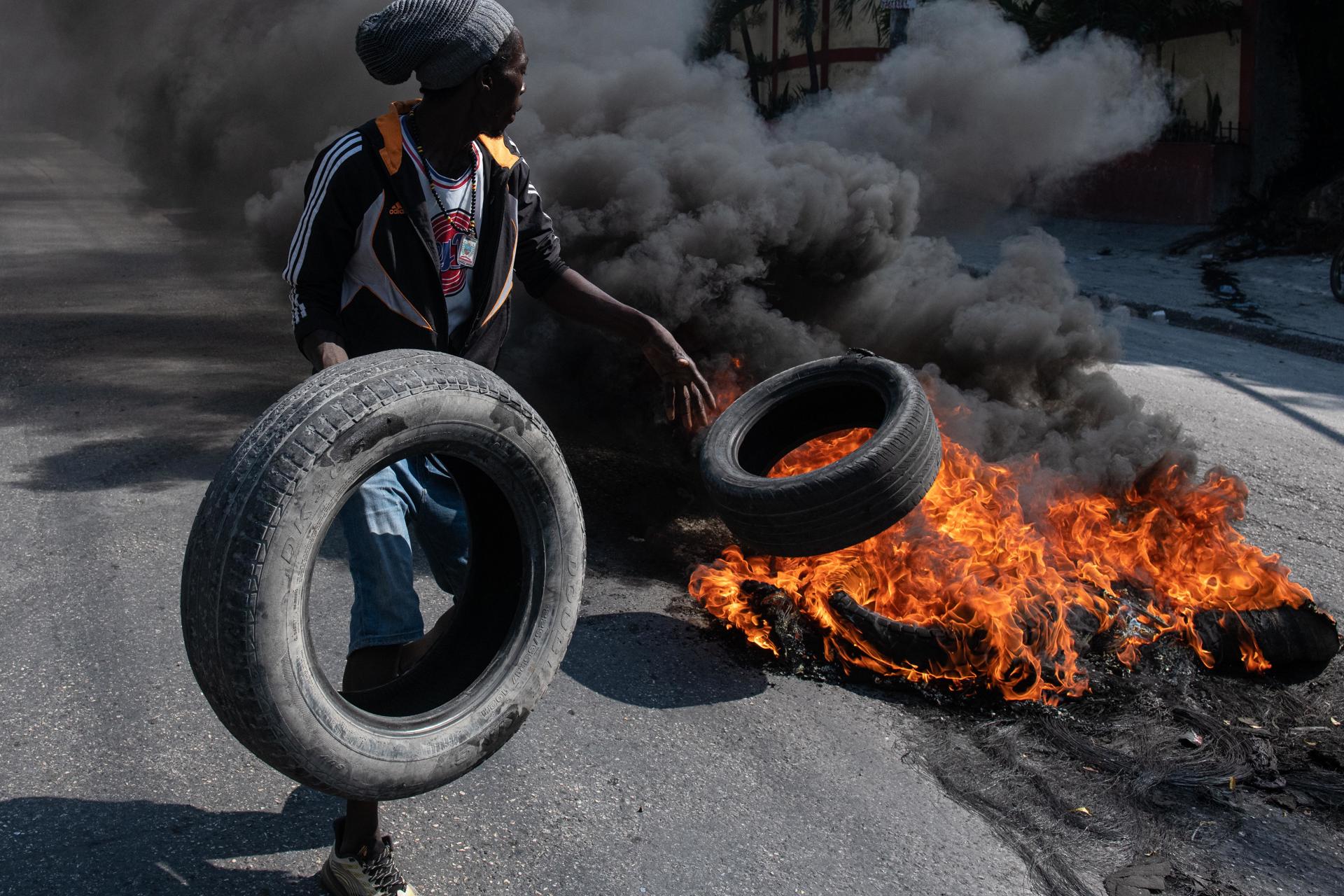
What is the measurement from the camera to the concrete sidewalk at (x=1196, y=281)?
A: 12.2 m

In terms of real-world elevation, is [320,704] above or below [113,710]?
above

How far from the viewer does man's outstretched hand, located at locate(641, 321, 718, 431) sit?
10.9 feet

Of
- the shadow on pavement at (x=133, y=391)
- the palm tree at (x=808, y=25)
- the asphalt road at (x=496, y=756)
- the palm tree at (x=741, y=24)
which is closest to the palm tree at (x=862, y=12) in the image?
the palm tree at (x=808, y=25)

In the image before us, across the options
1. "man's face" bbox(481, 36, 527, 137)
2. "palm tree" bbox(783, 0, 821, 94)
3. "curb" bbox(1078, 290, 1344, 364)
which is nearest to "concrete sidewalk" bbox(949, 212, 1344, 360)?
"curb" bbox(1078, 290, 1344, 364)

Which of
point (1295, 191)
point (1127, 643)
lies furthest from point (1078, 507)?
point (1295, 191)

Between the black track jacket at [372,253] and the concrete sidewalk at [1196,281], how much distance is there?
11.0 meters

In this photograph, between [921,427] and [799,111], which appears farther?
[799,111]

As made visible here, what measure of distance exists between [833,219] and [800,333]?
4.02 ft

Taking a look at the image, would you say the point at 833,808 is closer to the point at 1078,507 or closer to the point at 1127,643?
the point at 1127,643

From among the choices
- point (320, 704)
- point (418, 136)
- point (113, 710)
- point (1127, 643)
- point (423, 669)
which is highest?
point (418, 136)

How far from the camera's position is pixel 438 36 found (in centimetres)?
265

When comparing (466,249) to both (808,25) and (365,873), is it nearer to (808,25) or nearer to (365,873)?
(365,873)

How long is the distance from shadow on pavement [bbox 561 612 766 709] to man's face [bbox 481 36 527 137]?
1955 mm

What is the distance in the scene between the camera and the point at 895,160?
32.7 feet
